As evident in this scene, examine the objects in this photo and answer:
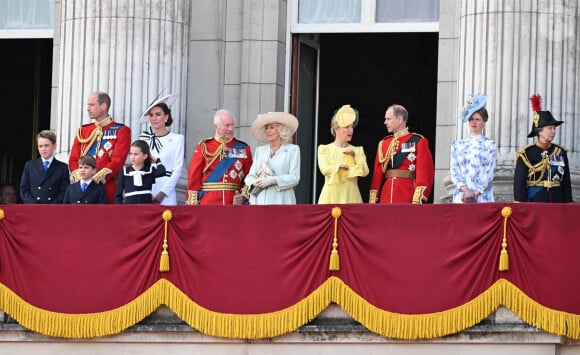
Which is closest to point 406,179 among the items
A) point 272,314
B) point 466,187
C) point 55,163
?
point 466,187

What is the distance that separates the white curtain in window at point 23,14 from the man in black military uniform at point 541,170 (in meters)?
8.02

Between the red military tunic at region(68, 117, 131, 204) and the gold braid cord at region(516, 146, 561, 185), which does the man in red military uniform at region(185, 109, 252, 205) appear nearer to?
the red military tunic at region(68, 117, 131, 204)

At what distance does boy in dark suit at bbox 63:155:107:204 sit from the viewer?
2192cm

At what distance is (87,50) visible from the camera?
24.5 metres

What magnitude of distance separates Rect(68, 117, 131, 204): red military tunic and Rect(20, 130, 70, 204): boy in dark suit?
0.20 metres

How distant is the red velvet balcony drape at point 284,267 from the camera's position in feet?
65.5

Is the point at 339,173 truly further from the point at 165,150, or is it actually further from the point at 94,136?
the point at 94,136

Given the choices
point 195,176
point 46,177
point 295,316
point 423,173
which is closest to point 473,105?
point 423,173

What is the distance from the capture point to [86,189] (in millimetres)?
21969

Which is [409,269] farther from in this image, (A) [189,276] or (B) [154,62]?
(B) [154,62]

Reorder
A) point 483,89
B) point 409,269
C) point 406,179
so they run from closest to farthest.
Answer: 1. point 409,269
2. point 406,179
3. point 483,89

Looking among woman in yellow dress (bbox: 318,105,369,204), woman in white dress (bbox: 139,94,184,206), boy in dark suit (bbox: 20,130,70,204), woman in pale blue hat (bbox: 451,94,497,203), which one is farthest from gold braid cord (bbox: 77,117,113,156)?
woman in pale blue hat (bbox: 451,94,497,203)

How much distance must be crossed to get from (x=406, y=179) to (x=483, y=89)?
2061mm

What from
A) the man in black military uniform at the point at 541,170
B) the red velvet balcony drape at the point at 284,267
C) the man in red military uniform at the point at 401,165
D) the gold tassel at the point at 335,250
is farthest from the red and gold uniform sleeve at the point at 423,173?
the gold tassel at the point at 335,250
